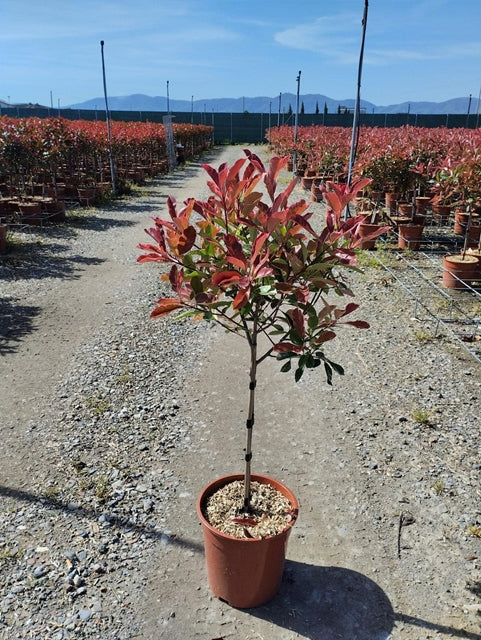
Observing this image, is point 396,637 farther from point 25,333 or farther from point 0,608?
point 25,333

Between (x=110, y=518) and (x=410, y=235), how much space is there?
7665mm

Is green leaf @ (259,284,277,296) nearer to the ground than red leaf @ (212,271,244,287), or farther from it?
nearer to the ground

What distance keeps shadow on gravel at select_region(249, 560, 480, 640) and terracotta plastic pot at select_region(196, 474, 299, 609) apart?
98mm

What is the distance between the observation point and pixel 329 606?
2441 millimetres

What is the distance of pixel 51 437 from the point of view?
3.71 metres

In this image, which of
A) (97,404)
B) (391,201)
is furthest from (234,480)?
(391,201)

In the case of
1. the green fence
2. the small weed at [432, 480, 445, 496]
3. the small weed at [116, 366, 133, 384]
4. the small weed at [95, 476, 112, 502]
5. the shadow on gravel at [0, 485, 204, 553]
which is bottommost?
the shadow on gravel at [0, 485, 204, 553]

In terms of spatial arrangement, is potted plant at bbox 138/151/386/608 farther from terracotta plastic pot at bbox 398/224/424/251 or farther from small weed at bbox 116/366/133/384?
terracotta plastic pot at bbox 398/224/424/251

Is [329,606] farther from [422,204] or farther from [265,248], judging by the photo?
[422,204]

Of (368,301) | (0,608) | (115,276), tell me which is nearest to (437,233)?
(368,301)

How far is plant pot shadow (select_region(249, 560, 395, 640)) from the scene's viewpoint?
2.33m

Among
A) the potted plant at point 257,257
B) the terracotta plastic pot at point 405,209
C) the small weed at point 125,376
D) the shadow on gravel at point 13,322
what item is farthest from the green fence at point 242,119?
the potted plant at point 257,257

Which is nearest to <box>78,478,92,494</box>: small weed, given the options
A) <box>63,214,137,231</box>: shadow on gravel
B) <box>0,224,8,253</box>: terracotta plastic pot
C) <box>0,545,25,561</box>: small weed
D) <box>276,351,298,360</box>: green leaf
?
<box>0,545,25,561</box>: small weed

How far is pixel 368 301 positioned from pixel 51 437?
171 inches
